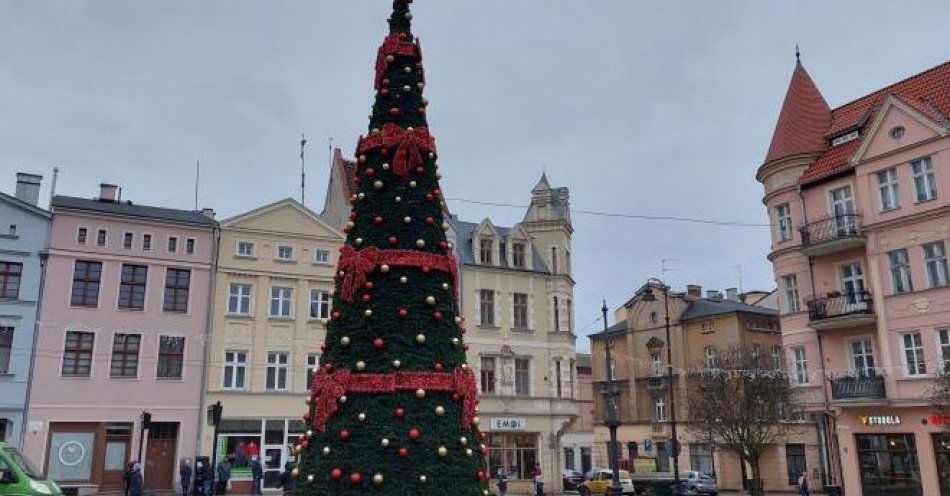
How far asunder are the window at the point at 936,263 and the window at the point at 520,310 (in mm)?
18562

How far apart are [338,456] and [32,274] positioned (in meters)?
25.5

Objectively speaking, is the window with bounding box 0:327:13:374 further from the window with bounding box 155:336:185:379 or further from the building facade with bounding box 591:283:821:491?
the building facade with bounding box 591:283:821:491

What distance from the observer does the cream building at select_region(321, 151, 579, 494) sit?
121 feet

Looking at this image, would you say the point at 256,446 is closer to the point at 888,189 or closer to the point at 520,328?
the point at 520,328

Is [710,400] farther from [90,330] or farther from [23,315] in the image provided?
[23,315]

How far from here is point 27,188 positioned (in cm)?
3156

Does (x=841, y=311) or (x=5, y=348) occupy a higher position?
(x=841, y=311)

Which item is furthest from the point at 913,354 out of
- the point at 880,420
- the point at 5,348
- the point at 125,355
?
the point at 5,348

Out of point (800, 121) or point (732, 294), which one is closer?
point (800, 121)

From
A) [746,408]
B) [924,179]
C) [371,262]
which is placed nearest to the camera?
[371,262]

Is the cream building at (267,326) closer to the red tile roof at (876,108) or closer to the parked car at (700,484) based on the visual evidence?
the parked car at (700,484)

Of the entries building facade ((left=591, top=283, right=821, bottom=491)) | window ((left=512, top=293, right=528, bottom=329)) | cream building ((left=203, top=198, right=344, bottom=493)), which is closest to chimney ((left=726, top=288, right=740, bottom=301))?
building facade ((left=591, top=283, right=821, bottom=491))

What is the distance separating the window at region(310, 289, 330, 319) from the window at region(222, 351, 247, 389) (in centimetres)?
353

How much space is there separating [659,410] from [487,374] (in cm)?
1826
